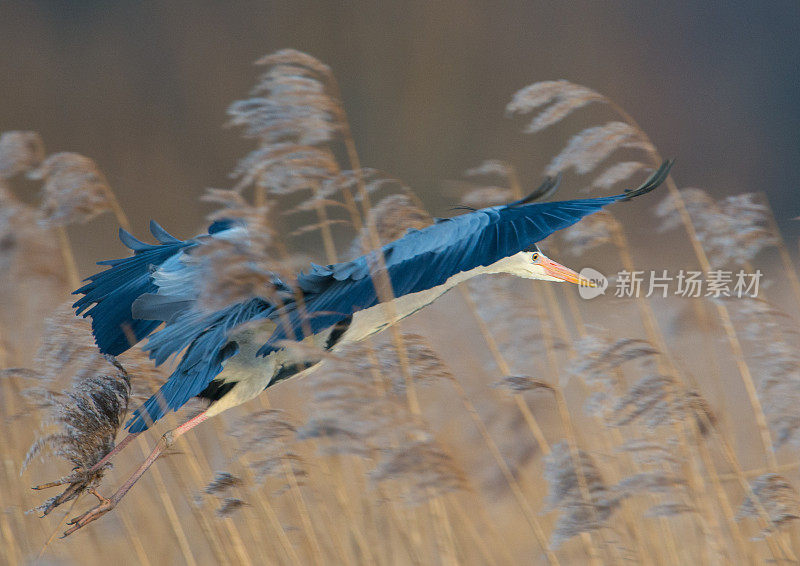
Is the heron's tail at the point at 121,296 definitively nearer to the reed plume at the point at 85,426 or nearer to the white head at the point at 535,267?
the reed plume at the point at 85,426

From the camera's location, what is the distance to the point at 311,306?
4.10ft

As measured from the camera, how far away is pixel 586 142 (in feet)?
4.96

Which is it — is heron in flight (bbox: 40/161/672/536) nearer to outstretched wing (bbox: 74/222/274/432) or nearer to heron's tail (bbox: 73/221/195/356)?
outstretched wing (bbox: 74/222/274/432)

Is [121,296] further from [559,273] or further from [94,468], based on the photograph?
[559,273]

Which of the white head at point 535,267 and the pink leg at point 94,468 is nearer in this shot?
the pink leg at point 94,468

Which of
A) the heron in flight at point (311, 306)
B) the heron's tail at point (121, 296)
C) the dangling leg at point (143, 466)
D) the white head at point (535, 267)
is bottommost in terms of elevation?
the dangling leg at point (143, 466)

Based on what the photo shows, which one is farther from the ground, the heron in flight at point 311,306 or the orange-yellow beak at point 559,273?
the heron in flight at point 311,306

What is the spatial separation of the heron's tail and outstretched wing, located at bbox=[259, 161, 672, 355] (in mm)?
339

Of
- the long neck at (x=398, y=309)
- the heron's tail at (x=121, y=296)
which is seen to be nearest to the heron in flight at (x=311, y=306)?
the long neck at (x=398, y=309)

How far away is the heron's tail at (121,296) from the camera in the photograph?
4.82 ft

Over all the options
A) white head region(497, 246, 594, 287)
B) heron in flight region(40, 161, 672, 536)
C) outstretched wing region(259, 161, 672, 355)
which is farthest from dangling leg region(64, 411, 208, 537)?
white head region(497, 246, 594, 287)

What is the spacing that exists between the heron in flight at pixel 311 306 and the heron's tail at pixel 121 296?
121 mm

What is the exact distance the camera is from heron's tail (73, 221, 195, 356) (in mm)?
1468

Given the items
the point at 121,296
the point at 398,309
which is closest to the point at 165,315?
the point at 121,296
